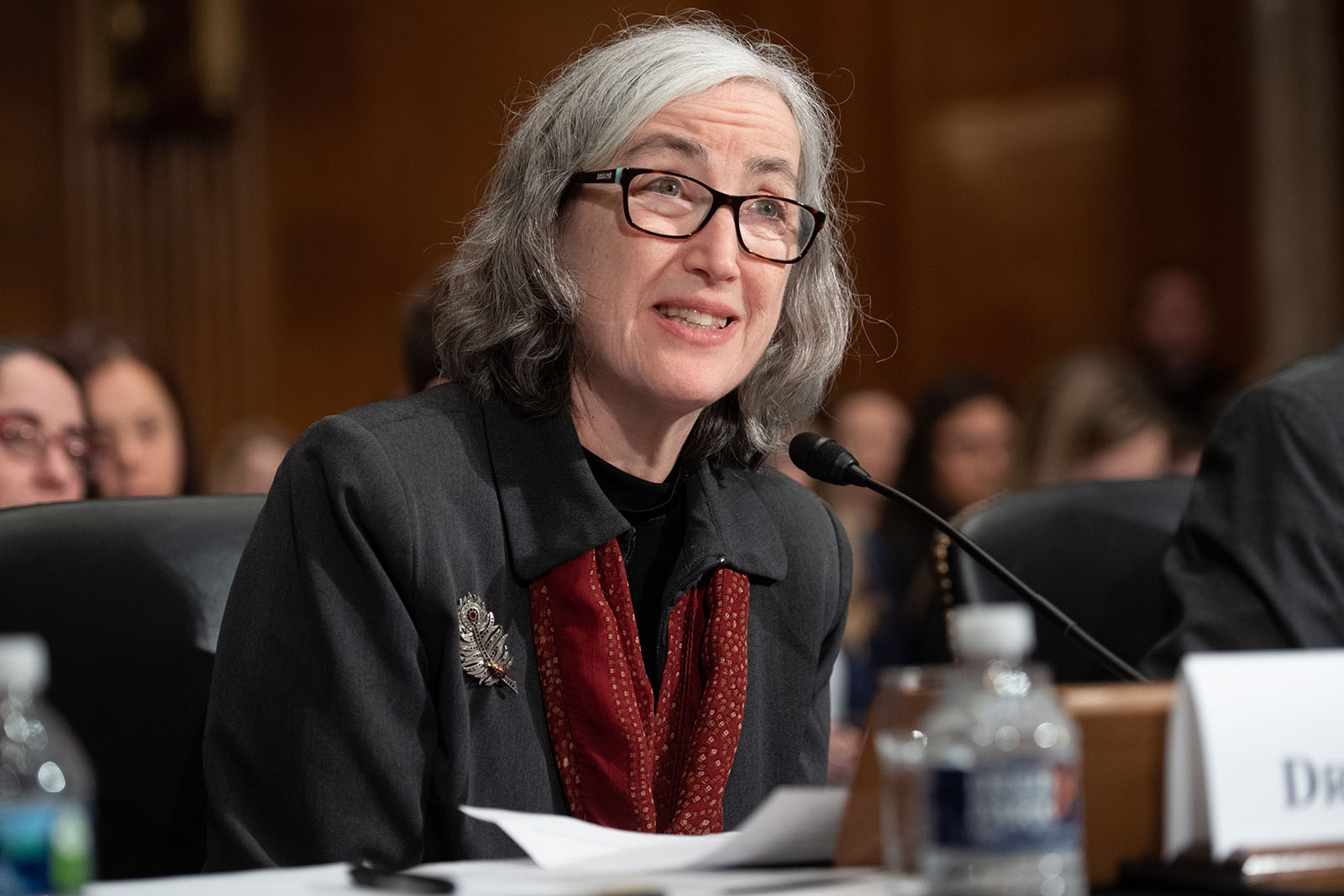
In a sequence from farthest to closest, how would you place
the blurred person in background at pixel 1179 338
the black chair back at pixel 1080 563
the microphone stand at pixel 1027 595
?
the blurred person in background at pixel 1179 338, the black chair back at pixel 1080 563, the microphone stand at pixel 1027 595

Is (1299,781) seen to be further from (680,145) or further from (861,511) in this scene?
(861,511)

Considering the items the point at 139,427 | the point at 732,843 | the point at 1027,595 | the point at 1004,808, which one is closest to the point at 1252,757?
the point at 1004,808

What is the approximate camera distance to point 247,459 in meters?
4.54

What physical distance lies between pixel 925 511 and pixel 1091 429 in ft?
7.41

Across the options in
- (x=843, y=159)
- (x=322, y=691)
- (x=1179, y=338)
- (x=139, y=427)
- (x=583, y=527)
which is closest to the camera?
(x=322, y=691)

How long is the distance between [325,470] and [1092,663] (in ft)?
3.46

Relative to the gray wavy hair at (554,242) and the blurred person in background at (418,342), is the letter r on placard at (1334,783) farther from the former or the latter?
the blurred person in background at (418,342)

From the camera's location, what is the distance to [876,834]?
976 mm

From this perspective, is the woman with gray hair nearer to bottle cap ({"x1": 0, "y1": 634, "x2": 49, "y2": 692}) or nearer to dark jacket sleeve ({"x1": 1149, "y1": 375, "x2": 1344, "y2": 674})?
dark jacket sleeve ({"x1": 1149, "y1": 375, "x2": 1344, "y2": 674})

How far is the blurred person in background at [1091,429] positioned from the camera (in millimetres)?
3512

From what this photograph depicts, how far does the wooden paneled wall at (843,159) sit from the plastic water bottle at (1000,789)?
493 centimetres

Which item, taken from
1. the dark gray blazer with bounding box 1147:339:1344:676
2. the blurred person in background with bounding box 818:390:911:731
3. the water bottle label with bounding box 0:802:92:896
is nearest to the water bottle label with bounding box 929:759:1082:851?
the water bottle label with bounding box 0:802:92:896

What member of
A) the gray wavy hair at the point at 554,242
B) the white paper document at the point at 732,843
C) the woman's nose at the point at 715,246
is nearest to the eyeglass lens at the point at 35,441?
the gray wavy hair at the point at 554,242

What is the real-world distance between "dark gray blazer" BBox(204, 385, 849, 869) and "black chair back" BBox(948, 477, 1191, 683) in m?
0.43
